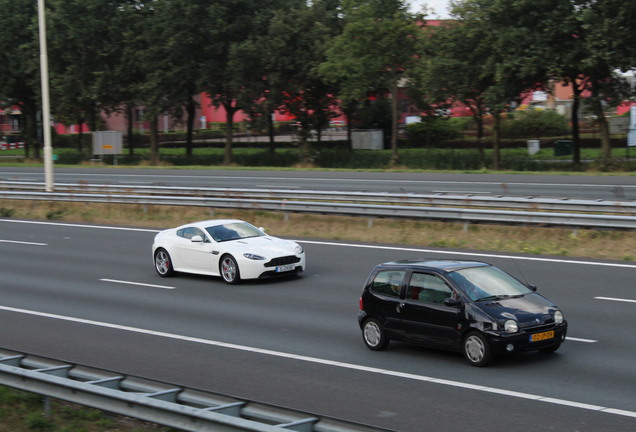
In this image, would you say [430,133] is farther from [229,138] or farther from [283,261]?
[283,261]

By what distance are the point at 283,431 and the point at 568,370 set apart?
196 inches

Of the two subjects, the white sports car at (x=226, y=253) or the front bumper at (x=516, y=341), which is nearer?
the front bumper at (x=516, y=341)

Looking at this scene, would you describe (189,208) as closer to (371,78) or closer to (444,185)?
(444,185)

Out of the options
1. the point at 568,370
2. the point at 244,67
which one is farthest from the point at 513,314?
the point at 244,67

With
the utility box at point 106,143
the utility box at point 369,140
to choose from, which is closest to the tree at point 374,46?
the utility box at point 369,140

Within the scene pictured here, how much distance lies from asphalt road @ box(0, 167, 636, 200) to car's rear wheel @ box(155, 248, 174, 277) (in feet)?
29.9

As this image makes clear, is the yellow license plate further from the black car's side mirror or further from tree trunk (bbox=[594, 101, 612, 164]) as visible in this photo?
tree trunk (bbox=[594, 101, 612, 164])

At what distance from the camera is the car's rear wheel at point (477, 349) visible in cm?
997

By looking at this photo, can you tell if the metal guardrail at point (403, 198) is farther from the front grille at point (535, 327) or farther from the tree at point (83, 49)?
the tree at point (83, 49)

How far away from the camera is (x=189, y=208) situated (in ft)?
92.1

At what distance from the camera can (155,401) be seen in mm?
6832

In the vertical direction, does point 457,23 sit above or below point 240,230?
above

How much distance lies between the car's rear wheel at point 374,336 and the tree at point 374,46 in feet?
124

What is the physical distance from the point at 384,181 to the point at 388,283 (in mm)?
23883
